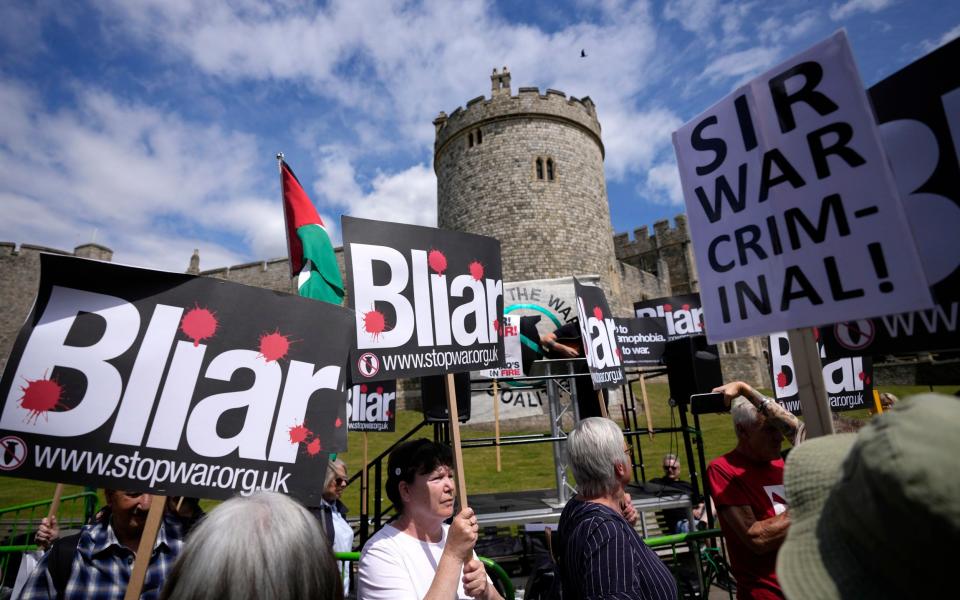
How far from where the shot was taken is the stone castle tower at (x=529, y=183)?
1769 cm

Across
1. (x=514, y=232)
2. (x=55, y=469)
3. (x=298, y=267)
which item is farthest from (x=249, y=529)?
(x=514, y=232)

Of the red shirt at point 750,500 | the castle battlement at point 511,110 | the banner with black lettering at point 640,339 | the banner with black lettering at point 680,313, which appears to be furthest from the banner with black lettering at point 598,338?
the castle battlement at point 511,110

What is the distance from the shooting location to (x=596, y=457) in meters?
2.07

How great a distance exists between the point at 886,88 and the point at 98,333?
3.03m

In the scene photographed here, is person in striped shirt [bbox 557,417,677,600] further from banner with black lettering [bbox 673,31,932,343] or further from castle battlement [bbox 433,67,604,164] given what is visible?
castle battlement [bbox 433,67,604,164]

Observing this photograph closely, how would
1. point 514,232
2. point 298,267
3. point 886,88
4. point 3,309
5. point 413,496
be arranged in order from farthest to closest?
point 3,309 → point 514,232 → point 298,267 → point 413,496 → point 886,88

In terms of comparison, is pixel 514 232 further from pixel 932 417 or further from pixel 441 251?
pixel 932 417

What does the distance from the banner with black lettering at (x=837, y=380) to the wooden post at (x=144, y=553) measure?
5.31m

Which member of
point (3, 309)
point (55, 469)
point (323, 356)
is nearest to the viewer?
point (55, 469)

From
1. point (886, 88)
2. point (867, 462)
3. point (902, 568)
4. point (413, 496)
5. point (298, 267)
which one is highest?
point (298, 267)

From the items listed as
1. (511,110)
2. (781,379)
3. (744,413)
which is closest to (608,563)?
(744,413)

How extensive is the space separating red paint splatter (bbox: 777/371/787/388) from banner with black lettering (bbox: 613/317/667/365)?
212 centimetres

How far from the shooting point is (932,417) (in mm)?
651

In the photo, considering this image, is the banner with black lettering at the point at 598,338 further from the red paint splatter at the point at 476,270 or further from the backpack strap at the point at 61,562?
the backpack strap at the point at 61,562
